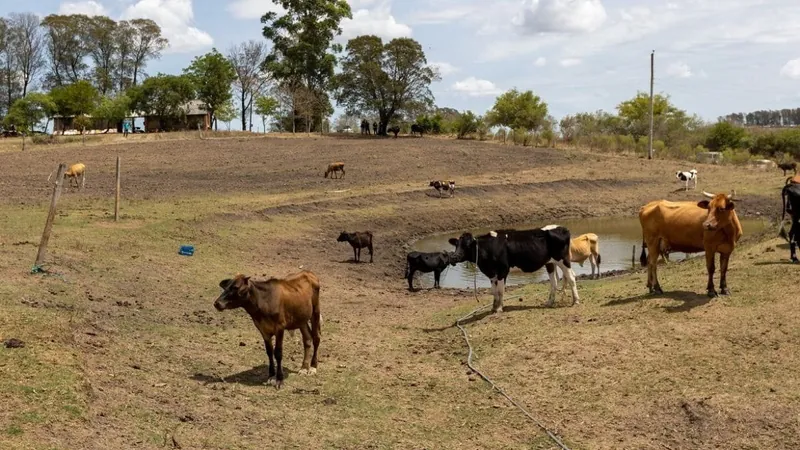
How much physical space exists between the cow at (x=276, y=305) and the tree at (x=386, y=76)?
57060 millimetres

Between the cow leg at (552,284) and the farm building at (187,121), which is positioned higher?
the farm building at (187,121)

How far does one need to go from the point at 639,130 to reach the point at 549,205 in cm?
5080

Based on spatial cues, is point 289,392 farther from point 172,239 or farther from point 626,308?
point 172,239

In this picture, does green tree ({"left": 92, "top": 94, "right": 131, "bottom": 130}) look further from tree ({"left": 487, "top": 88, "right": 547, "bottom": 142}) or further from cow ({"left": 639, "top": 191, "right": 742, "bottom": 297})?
cow ({"left": 639, "top": 191, "right": 742, "bottom": 297})

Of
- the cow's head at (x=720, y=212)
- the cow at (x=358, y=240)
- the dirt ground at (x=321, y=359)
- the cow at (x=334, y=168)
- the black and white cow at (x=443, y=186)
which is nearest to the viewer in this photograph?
the dirt ground at (x=321, y=359)

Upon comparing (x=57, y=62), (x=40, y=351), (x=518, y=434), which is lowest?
(x=518, y=434)

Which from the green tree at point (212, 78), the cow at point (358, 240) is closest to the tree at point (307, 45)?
the green tree at point (212, 78)

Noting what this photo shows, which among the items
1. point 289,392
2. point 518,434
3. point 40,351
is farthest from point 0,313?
point 518,434

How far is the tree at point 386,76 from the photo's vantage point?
220ft

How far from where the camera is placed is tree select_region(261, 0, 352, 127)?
75.6 meters

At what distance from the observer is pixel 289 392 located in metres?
10.3

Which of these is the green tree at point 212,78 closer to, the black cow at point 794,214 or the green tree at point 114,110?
the green tree at point 114,110

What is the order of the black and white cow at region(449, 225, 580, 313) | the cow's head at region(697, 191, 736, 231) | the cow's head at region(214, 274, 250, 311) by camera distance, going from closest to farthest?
the cow's head at region(214, 274, 250, 311)
the cow's head at region(697, 191, 736, 231)
the black and white cow at region(449, 225, 580, 313)

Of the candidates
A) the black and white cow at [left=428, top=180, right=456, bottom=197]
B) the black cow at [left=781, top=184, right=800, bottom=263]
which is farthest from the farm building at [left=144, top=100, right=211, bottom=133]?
the black cow at [left=781, top=184, right=800, bottom=263]
